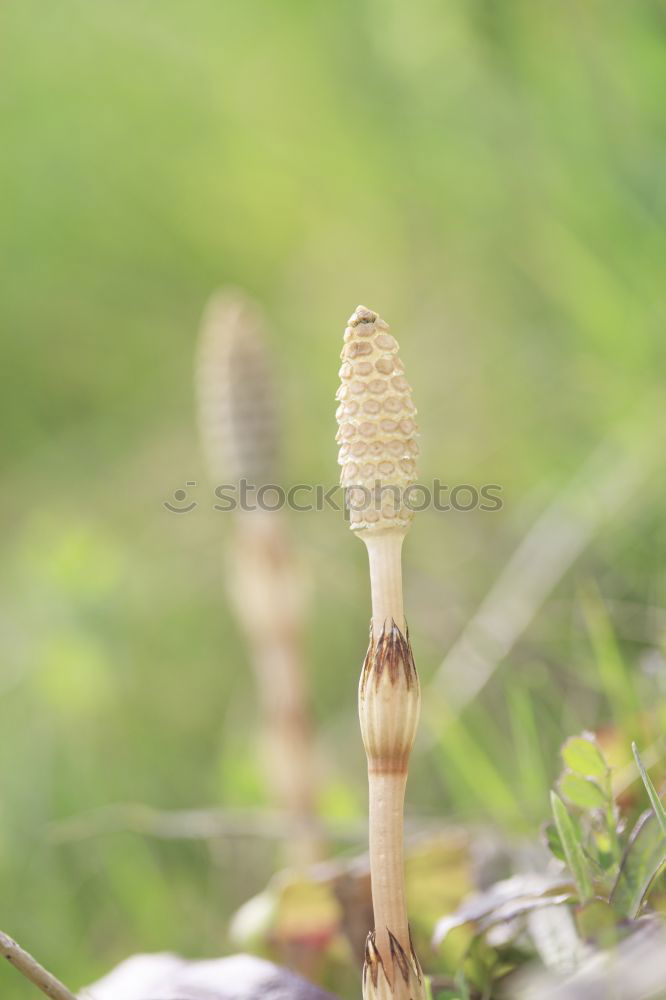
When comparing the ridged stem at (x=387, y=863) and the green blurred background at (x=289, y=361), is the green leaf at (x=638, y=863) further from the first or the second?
the green blurred background at (x=289, y=361)

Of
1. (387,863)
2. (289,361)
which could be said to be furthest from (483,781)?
(289,361)

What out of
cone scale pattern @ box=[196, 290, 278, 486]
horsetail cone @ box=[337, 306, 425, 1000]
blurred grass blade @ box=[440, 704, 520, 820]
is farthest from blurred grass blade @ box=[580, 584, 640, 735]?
cone scale pattern @ box=[196, 290, 278, 486]

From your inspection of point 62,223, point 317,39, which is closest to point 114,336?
point 62,223

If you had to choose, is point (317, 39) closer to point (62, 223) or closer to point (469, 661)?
point (62, 223)

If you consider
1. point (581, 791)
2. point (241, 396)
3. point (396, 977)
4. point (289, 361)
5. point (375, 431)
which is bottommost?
point (396, 977)

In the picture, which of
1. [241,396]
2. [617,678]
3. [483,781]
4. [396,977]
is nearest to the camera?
[396,977]

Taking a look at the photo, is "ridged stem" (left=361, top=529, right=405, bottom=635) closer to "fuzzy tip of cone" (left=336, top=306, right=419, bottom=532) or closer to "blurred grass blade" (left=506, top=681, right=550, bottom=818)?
"fuzzy tip of cone" (left=336, top=306, right=419, bottom=532)

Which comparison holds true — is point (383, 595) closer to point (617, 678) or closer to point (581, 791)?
point (581, 791)
